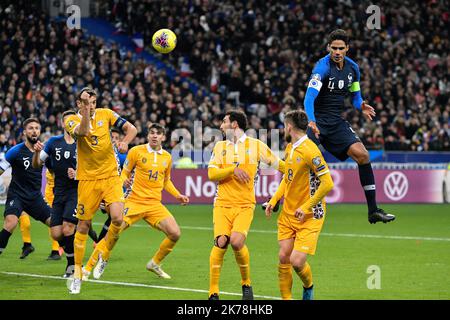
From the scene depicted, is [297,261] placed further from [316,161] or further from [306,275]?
[316,161]

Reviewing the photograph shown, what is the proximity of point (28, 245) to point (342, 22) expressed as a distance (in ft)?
77.1

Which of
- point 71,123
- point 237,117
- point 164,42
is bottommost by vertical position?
point 71,123

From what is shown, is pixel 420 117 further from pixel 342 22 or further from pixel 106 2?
pixel 106 2

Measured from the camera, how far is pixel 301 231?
33.1 ft

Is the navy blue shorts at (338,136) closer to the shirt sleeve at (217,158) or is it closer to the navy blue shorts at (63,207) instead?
the shirt sleeve at (217,158)

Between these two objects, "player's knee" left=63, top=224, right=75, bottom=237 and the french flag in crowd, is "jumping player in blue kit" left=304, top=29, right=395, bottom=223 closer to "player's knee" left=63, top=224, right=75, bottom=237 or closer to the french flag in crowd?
"player's knee" left=63, top=224, right=75, bottom=237

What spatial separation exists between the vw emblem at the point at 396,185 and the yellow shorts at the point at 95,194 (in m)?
17.9

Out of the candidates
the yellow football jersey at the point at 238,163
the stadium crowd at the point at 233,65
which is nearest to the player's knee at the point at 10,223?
the yellow football jersey at the point at 238,163

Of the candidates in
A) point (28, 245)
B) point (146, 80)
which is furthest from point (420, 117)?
point (28, 245)

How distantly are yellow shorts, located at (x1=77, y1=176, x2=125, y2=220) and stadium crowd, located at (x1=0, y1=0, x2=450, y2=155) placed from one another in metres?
14.8

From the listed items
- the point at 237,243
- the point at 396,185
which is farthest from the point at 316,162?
the point at 396,185

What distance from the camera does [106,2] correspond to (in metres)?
36.6

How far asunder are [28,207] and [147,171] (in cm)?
243

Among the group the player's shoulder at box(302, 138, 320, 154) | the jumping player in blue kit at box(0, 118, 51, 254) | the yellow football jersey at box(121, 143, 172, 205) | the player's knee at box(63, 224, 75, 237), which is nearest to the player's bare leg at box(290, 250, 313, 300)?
the player's shoulder at box(302, 138, 320, 154)
